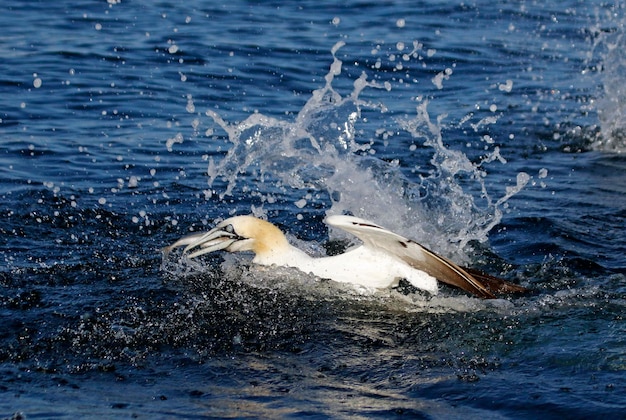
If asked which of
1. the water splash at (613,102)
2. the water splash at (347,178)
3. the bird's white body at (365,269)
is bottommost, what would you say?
the bird's white body at (365,269)

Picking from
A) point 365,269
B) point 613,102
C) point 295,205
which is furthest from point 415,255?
point 613,102

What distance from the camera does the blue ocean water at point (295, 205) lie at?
5.75 m

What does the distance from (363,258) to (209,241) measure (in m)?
1.10

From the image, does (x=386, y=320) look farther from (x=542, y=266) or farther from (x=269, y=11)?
(x=269, y=11)

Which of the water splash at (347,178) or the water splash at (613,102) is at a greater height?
the water splash at (613,102)

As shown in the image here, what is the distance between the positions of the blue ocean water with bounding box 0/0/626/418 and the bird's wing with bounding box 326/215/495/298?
145mm

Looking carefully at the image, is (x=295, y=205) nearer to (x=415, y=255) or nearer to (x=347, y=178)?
(x=347, y=178)

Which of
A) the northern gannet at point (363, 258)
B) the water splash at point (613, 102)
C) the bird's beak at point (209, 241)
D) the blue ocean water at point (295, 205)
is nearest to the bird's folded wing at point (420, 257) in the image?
the northern gannet at point (363, 258)

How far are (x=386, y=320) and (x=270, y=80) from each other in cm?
689

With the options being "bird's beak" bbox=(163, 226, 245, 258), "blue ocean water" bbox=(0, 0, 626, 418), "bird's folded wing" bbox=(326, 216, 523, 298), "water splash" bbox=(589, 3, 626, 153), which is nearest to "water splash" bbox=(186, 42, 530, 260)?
"blue ocean water" bbox=(0, 0, 626, 418)

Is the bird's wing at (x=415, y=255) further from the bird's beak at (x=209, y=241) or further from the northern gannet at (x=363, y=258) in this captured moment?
the bird's beak at (x=209, y=241)

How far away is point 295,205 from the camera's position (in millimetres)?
9133

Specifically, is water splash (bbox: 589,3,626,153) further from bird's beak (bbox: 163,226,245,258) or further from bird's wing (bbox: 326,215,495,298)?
bird's beak (bbox: 163,226,245,258)

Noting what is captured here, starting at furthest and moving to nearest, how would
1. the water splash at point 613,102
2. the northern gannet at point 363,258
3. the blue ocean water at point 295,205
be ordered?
the water splash at point 613,102 < the northern gannet at point 363,258 < the blue ocean water at point 295,205
